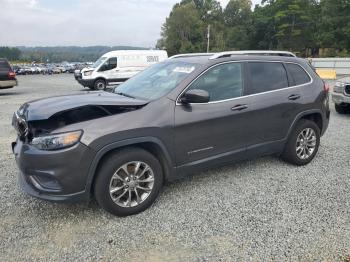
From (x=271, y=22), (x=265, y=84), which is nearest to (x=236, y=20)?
(x=271, y=22)

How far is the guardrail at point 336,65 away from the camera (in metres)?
28.6

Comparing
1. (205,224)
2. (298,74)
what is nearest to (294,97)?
(298,74)

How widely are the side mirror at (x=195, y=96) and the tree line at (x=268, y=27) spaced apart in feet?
155

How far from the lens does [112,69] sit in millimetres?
17906

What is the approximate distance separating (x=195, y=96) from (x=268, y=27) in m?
67.9

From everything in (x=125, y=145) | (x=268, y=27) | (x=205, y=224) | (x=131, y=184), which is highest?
(x=268, y=27)

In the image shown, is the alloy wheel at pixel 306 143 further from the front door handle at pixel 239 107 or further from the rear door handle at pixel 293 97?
the front door handle at pixel 239 107

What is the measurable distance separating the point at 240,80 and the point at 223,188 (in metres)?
1.41

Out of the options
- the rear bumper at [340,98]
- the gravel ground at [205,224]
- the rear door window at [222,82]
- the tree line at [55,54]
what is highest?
the tree line at [55,54]

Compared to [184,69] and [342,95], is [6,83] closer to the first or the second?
[184,69]

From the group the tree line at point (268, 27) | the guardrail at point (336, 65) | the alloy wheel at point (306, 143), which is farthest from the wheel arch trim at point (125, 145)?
the tree line at point (268, 27)

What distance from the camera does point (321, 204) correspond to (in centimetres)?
366

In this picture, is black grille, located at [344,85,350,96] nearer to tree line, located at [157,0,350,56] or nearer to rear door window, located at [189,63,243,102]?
rear door window, located at [189,63,243,102]

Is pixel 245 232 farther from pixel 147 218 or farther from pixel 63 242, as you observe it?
pixel 63 242
